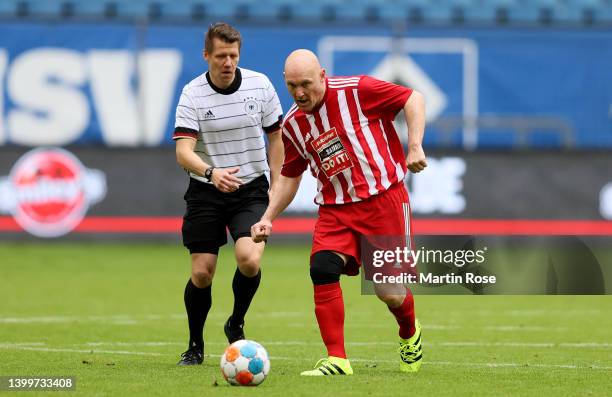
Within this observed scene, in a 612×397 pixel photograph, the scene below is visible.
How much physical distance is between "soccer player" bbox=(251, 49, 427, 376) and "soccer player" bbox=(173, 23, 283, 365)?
26.7 inches

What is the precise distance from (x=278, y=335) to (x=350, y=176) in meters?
2.72

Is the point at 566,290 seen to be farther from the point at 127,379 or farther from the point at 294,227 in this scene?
the point at 294,227

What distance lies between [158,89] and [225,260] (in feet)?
8.42

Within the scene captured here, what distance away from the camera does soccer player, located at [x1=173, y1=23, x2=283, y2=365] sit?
7.88 metres

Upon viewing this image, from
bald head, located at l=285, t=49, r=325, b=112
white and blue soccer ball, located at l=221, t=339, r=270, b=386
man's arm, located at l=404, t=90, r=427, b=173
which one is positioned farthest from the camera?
bald head, located at l=285, t=49, r=325, b=112

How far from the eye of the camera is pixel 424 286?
7695 mm

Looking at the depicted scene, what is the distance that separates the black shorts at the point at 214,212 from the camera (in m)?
7.98

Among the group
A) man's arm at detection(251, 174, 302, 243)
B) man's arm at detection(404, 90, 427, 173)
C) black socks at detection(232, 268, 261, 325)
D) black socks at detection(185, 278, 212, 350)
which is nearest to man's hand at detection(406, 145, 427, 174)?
man's arm at detection(404, 90, 427, 173)

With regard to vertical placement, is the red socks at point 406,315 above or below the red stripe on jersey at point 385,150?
below

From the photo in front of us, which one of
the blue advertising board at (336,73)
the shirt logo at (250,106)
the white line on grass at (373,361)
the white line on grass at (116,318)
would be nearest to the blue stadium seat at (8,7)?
the blue advertising board at (336,73)

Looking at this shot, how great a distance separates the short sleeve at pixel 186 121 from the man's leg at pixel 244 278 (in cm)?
73

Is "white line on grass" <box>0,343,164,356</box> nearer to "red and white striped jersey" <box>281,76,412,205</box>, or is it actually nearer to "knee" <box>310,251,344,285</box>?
"knee" <box>310,251,344,285</box>

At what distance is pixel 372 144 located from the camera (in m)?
7.24

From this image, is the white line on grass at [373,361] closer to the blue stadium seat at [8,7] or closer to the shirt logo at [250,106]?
the shirt logo at [250,106]
